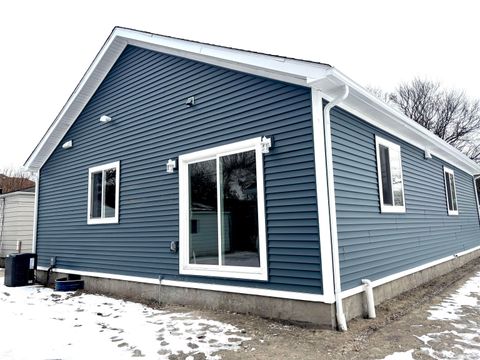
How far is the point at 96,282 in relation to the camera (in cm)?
752

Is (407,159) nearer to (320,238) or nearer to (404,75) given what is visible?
(320,238)

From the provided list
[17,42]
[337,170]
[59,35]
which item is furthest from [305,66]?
[17,42]

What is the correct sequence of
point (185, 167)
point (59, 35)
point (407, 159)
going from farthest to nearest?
point (59, 35)
point (407, 159)
point (185, 167)

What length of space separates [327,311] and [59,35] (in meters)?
13.4

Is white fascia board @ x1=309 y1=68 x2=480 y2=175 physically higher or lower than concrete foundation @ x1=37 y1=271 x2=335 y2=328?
higher

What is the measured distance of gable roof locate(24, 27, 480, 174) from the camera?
4.36 m

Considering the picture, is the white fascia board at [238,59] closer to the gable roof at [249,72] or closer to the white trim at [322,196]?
the gable roof at [249,72]

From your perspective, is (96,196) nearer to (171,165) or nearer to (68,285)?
(68,285)

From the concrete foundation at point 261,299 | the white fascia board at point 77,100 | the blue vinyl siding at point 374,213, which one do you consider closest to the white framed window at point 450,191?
the blue vinyl siding at point 374,213

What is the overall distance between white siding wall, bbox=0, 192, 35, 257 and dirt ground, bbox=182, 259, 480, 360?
35.1 feet

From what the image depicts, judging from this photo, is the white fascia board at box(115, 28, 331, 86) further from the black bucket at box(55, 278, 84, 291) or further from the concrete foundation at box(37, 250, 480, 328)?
the black bucket at box(55, 278, 84, 291)

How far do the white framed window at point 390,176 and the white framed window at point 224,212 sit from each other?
7.43 ft

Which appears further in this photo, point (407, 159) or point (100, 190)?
point (100, 190)

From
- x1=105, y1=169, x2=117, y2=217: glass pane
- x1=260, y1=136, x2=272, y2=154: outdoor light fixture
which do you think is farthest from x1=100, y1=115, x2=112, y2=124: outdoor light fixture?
x1=260, y1=136, x2=272, y2=154: outdoor light fixture
